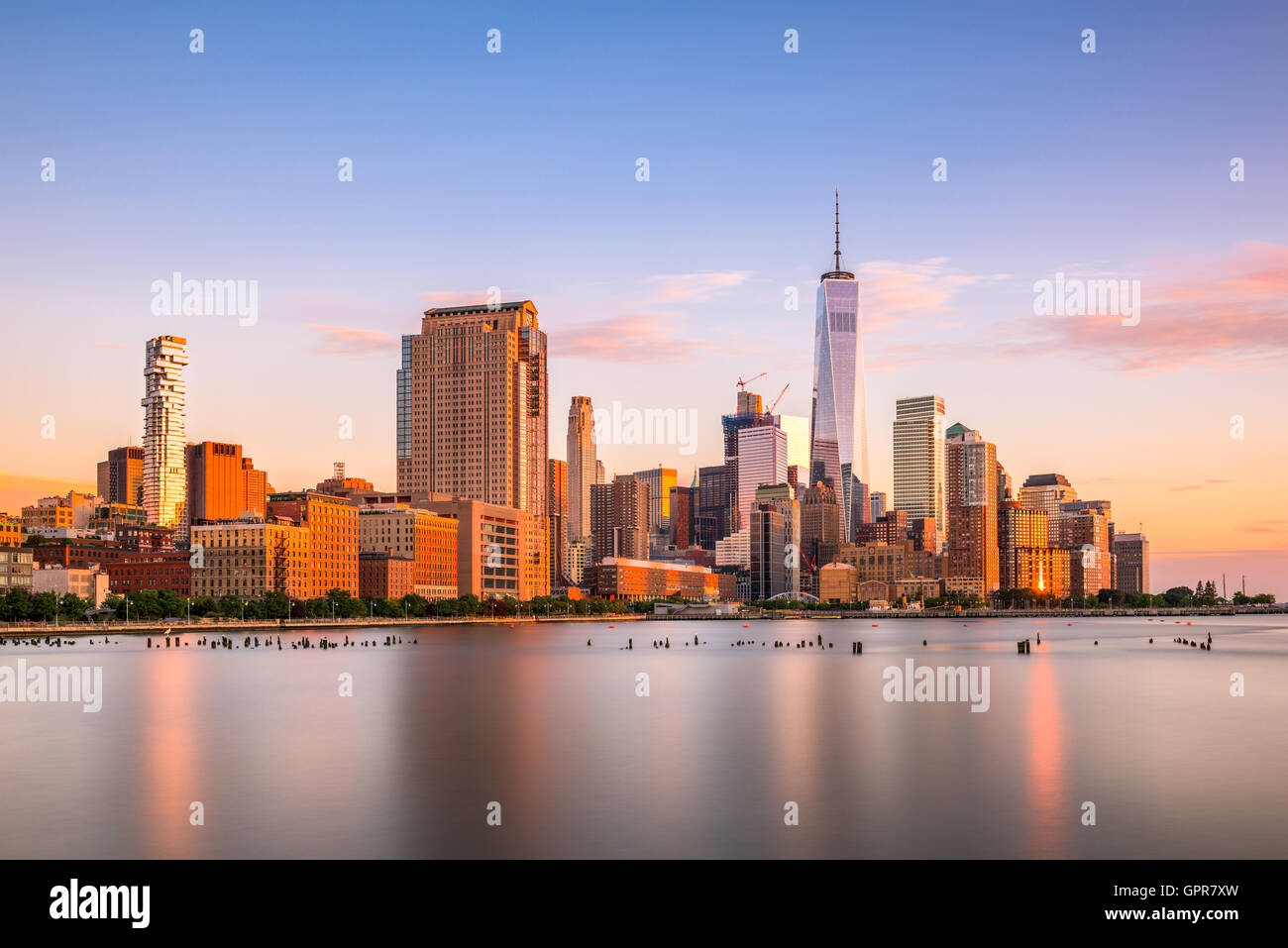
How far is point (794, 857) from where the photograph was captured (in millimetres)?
41750

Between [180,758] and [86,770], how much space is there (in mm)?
5103

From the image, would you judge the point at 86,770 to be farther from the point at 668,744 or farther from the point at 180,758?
the point at 668,744

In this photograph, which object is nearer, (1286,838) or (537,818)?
(1286,838)

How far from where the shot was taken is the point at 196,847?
4247 cm

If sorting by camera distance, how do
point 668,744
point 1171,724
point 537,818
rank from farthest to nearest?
1. point 1171,724
2. point 668,744
3. point 537,818

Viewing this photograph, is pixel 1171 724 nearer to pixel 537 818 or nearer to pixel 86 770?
pixel 537 818

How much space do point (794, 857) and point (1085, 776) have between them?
860 inches
